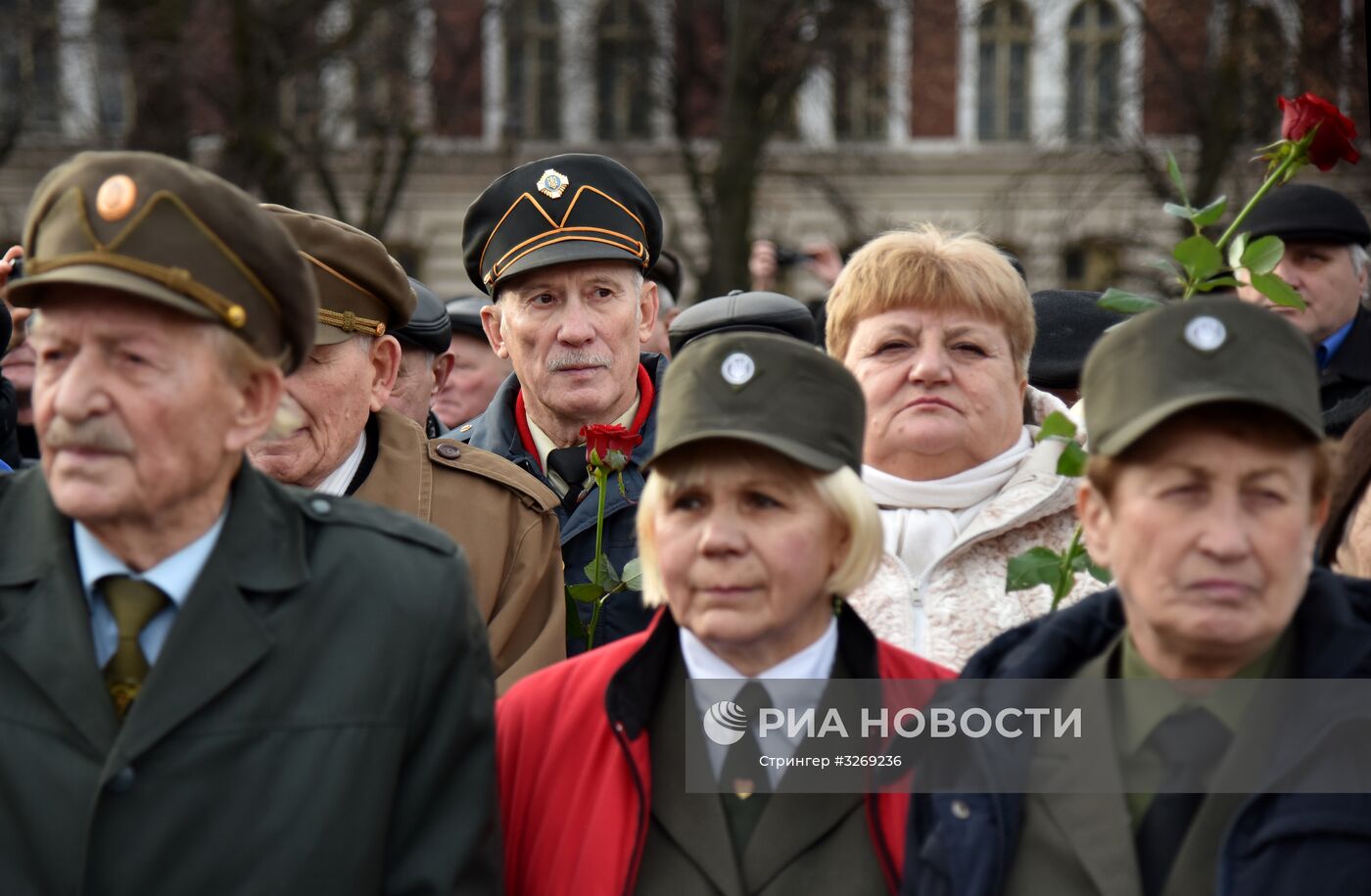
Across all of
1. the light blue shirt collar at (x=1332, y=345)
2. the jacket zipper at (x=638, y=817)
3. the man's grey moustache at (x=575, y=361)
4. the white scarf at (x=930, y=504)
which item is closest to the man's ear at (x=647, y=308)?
the man's grey moustache at (x=575, y=361)

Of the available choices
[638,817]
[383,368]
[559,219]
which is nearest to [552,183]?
[559,219]

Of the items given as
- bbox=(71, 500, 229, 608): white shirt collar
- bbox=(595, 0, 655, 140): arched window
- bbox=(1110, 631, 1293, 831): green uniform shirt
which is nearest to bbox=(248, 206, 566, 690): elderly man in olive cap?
bbox=(71, 500, 229, 608): white shirt collar

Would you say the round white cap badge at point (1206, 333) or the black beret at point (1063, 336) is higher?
the black beret at point (1063, 336)

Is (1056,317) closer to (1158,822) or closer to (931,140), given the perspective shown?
(1158,822)

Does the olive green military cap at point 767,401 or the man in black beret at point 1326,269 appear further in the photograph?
the man in black beret at point 1326,269

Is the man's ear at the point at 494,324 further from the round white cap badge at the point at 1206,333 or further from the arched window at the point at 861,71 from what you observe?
the arched window at the point at 861,71

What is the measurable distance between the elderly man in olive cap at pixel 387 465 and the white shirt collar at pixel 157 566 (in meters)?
1.08

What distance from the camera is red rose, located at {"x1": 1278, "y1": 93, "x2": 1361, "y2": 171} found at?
3.43 m

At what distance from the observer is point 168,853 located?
2.51 meters

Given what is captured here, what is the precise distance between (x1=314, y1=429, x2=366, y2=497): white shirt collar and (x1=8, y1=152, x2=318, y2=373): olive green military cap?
1207 millimetres

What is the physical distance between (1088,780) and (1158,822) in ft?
0.38

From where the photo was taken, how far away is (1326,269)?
5.73 m

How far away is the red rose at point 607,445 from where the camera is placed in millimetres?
3670

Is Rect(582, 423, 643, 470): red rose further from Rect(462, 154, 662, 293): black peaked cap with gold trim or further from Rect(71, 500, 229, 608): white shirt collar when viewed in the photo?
Rect(71, 500, 229, 608): white shirt collar
